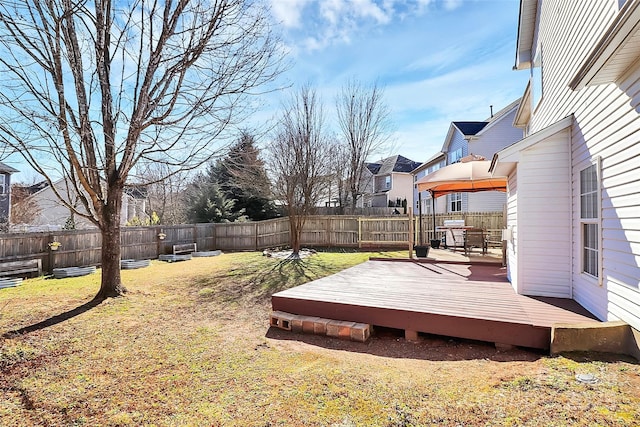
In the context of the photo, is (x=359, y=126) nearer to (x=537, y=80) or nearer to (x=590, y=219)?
(x=537, y=80)

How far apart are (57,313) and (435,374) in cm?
580

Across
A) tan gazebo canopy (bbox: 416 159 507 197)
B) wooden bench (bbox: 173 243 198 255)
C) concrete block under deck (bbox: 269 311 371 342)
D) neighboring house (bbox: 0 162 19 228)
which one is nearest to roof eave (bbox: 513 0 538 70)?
tan gazebo canopy (bbox: 416 159 507 197)

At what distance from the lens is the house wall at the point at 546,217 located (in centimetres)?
457

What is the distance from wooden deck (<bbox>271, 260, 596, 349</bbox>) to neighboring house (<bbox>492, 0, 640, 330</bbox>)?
1.63ft

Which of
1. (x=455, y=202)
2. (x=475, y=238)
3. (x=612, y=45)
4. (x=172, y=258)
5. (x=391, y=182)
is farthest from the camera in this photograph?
(x=391, y=182)

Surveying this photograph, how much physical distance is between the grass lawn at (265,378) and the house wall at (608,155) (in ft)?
2.65

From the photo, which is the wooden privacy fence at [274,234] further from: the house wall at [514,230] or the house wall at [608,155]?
the house wall at [608,155]

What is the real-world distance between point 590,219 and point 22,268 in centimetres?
1180

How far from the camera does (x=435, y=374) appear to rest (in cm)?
309

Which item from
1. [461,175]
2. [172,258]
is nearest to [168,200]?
[172,258]

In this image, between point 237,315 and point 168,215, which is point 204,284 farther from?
point 168,215

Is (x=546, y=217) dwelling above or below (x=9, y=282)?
above

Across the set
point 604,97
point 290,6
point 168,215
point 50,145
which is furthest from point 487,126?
point 168,215

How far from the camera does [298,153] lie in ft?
43.9
